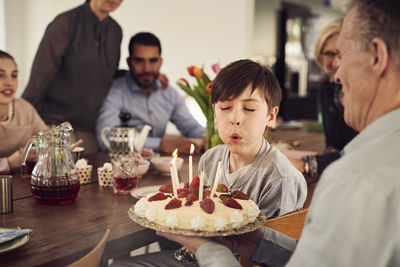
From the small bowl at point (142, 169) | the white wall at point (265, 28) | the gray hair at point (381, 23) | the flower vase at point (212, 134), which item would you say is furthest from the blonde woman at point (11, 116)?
the white wall at point (265, 28)

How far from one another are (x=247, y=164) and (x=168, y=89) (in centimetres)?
185

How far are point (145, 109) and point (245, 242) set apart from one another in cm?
195

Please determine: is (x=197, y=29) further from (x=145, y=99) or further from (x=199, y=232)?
(x=199, y=232)

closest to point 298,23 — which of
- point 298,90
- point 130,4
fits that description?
point 298,90

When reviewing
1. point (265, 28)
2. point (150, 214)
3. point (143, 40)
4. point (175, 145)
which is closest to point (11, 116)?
point (175, 145)

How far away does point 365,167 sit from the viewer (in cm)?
63

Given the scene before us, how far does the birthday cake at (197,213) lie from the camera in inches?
37.8

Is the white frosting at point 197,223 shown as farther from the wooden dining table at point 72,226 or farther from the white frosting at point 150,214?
the wooden dining table at point 72,226

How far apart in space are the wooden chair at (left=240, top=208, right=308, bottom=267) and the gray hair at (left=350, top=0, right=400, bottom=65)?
1.85ft

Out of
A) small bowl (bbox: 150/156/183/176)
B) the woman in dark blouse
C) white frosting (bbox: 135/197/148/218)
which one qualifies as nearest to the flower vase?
small bowl (bbox: 150/156/183/176)

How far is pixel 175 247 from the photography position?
158 cm

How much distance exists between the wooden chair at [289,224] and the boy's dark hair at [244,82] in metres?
0.34

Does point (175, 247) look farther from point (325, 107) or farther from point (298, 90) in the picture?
point (298, 90)

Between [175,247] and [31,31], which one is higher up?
[31,31]
